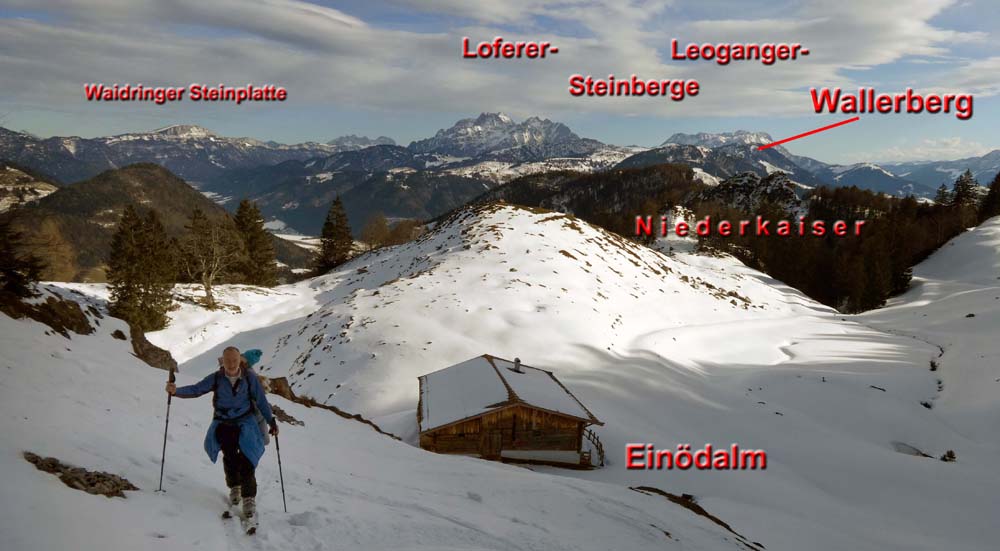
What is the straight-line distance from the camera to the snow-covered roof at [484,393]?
21.1 meters

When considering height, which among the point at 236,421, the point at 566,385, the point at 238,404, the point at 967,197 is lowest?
the point at 566,385

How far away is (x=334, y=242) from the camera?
266 ft

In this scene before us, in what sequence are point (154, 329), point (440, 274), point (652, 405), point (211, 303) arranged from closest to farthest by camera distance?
point (652, 405)
point (154, 329)
point (440, 274)
point (211, 303)

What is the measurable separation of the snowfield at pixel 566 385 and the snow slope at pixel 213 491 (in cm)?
6

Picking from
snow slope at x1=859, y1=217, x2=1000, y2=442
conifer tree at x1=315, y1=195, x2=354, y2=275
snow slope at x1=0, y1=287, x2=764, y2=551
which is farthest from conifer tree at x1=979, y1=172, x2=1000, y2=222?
snow slope at x1=0, y1=287, x2=764, y2=551

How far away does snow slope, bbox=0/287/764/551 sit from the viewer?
6.14 m

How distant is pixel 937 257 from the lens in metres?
91.2

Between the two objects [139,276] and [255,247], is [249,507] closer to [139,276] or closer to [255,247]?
[139,276]

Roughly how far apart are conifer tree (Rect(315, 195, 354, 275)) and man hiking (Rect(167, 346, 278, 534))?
76.9 metres

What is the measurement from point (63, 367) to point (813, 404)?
36.5m

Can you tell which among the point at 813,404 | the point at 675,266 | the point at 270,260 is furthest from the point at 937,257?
the point at 270,260

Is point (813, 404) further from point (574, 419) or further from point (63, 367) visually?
point (63, 367)

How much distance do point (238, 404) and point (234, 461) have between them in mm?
936

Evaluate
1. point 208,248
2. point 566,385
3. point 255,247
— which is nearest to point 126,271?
point 208,248
